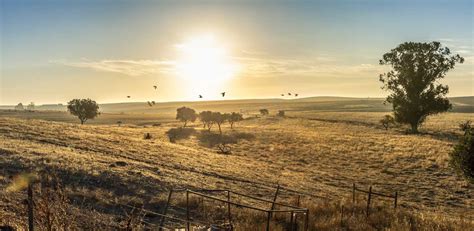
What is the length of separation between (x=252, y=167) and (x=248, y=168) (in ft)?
3.83

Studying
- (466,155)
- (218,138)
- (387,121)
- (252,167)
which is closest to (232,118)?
(218,138)

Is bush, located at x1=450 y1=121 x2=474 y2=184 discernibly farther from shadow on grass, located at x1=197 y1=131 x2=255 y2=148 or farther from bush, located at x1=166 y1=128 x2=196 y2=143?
bush, located at x1=166 y1=128 x2=196 y2=143

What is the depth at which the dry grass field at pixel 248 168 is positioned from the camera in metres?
22.9

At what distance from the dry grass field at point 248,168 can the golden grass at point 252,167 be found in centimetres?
7

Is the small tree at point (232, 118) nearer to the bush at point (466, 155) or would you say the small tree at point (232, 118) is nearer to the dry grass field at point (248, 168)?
the dry grass field at point (248, 168)

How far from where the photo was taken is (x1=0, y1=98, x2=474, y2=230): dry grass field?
22.9 meters

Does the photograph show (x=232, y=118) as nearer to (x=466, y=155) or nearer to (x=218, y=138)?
(x=218, y=138)

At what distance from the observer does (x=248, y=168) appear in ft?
122

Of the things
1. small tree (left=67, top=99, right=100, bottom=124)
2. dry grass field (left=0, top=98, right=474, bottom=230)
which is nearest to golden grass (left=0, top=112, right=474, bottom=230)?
dry grass field (left=0, top=98, right=474, bottom=230)

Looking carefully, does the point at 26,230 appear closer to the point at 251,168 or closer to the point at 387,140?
the point at 251,168

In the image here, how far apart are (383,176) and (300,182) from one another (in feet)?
37.4

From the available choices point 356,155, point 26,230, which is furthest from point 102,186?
point 356,155

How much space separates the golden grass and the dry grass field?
0.07 m

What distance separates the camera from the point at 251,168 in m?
37.6
